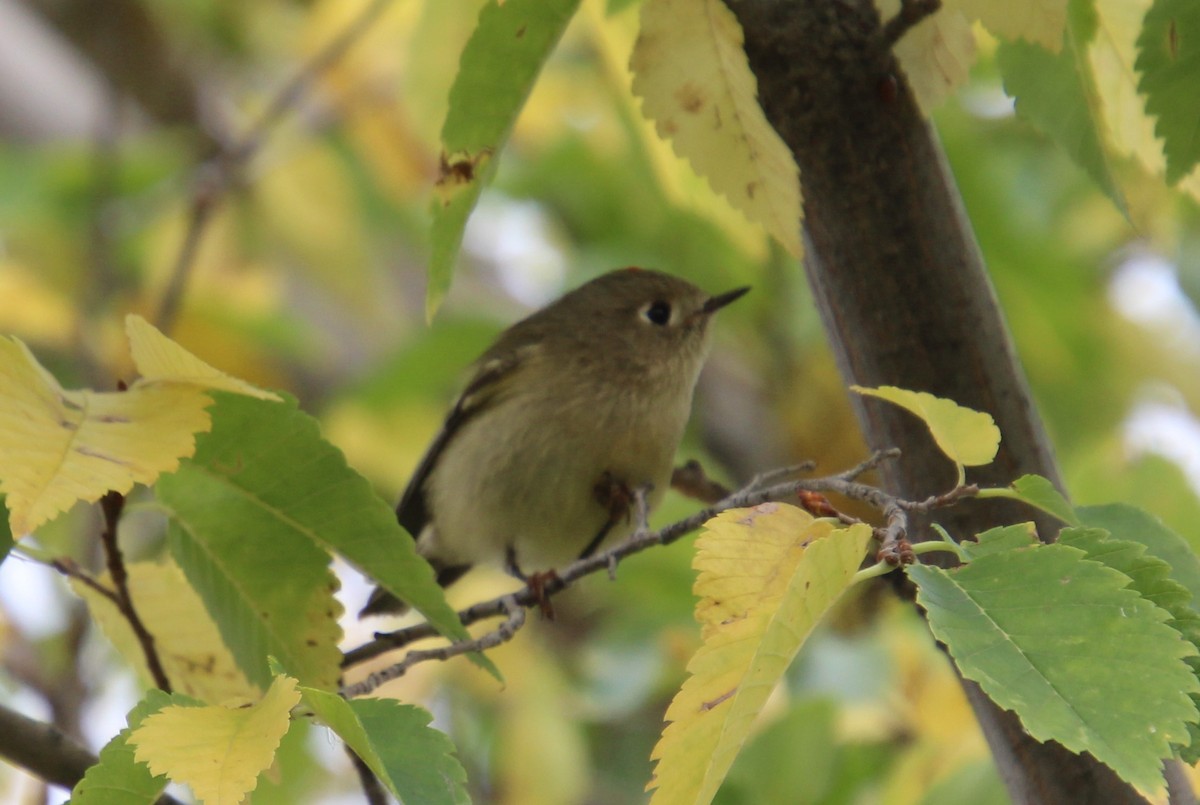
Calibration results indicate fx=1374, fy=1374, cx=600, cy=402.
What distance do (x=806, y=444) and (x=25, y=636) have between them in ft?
6.01

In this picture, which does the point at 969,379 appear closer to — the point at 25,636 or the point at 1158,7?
the point at 1158,7

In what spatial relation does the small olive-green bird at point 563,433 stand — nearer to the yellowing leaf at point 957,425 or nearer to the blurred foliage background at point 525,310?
the blurred foliage background at point 525,310

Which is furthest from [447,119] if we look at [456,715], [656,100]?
[456,715]

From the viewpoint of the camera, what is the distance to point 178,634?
4.87ft

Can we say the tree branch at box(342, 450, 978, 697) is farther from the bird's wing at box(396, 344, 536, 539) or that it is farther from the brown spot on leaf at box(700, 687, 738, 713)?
the bird's wing at box(396, 344, 536, 539)

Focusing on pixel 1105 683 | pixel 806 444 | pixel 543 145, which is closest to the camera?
pixel 1105 683

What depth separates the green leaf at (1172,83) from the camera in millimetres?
1156

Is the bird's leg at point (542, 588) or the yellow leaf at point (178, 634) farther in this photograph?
the bird's leg at point (542, 588)

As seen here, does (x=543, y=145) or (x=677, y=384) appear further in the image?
(x=543, y=145)

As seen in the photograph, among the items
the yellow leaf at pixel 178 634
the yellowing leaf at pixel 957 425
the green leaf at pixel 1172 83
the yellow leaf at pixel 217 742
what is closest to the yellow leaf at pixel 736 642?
the yellowing leaf at pixel 957 425

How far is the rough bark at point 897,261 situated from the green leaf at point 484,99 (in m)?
0.24

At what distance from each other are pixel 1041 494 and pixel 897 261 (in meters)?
0.39

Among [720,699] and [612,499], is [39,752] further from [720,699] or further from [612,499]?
[612,499]

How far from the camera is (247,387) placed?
110 centimetres
